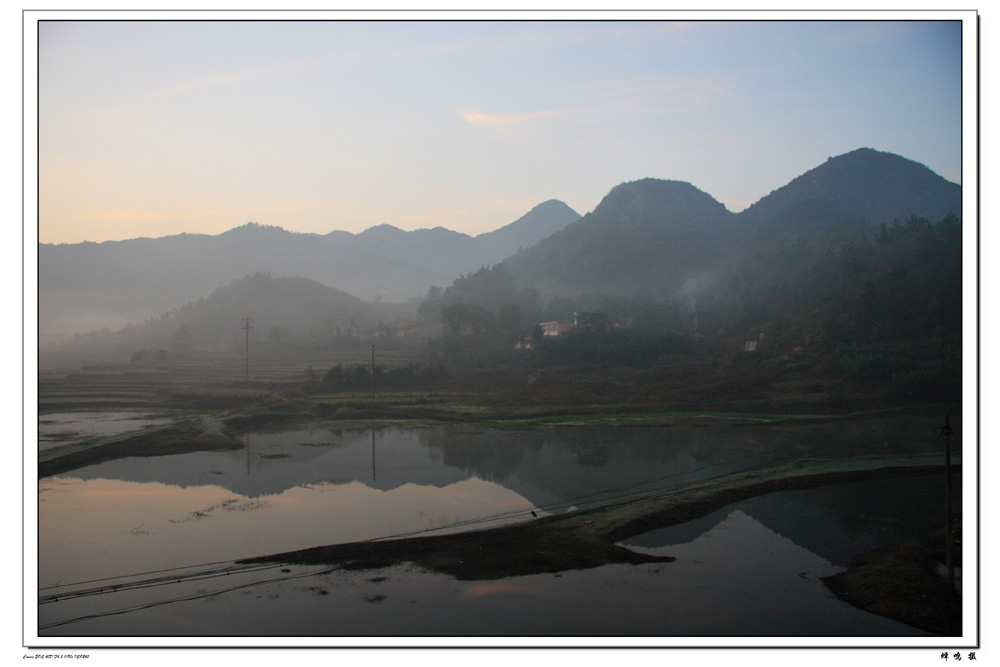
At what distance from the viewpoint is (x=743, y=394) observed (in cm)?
2038

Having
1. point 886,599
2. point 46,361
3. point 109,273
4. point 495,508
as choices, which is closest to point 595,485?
Result: point 495,508

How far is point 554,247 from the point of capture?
42031 mm

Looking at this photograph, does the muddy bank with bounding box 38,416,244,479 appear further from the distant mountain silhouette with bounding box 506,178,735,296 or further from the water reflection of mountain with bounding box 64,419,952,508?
the distant mountain silhouette with bounding box 506,178,735,296

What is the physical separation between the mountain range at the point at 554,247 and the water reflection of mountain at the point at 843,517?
64.4 ft

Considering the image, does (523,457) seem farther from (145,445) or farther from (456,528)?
(145,445)

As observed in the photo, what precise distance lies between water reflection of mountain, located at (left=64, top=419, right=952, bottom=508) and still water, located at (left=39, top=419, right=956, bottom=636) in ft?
0.24

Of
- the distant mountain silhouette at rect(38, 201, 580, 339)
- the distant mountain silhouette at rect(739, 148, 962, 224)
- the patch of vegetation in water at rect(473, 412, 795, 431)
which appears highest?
the distant mountain silhouette at rect(739, 148, 962, 224)

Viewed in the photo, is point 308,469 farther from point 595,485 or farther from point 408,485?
point 595,485

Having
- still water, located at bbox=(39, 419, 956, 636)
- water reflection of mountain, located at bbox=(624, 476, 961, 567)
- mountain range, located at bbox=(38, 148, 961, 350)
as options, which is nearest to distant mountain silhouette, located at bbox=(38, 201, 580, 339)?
mountain range, located at bbox=(38, 148, 961, 350)

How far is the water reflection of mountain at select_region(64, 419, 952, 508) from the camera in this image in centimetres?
1163

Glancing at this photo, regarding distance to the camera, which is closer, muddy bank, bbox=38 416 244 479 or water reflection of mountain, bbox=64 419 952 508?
water reflection of mountain, bbox=64 419 952 508

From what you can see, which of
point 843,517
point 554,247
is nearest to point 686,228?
point 554,247

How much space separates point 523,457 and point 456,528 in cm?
498

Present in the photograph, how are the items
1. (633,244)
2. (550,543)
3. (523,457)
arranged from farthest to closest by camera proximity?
(633,244) → (523,457) → (550,543)
